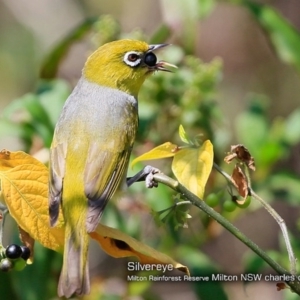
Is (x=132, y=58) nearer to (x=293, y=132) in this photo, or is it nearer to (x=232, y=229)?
(x=293, y=132)

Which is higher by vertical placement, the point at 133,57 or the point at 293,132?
the point at 133,57

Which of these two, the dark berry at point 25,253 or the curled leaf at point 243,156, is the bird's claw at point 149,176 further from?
the dark berry at point 25,253

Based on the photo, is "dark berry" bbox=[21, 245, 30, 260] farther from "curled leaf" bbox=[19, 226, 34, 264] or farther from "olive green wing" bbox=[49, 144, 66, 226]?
"olive green wing" bbox=[49, 144, 66, 226]

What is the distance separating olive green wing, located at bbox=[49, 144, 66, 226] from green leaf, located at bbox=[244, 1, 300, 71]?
164 cm

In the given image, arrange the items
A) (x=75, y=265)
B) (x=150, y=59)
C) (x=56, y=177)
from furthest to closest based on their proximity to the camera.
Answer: (x=150, y=59) < (x=56, y=177) < (x=75, y=265)

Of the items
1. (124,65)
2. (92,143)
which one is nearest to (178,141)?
(124,65)

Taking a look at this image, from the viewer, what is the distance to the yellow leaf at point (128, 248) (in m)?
2.45

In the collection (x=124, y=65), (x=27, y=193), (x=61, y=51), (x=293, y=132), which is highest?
(x=27, y=193)

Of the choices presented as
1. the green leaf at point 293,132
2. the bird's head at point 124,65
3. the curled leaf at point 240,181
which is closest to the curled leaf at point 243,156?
the curled leaf at point 240,181

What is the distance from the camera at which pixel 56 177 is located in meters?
3.09

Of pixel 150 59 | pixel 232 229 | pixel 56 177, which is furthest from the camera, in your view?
pixel 150 59

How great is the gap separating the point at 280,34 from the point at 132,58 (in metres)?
1.02

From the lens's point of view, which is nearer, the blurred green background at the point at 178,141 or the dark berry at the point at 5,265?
the dark berry at the point at 5,265

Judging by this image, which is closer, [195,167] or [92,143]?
[195,167]
